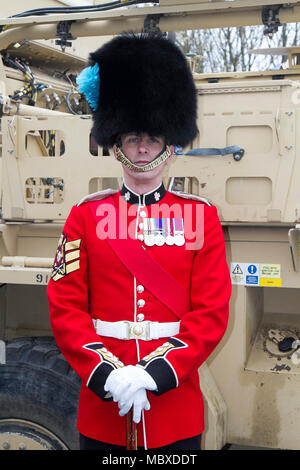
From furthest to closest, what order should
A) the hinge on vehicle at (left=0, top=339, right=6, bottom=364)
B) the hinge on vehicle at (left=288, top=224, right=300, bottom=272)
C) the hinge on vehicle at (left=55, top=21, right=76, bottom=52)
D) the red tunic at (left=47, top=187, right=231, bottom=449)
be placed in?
1. the hinge on vehicle at (left=55, top=21, right=76, bottom=52)
2. the hinge on vehicle at (left=0, top=339, right=6, bottom=364)
3. the hinge on vehicle at (left=288, top=224, right=300, bottom=272)
4. the red tunic at (left=47, top=187, right=231, bottom=449)

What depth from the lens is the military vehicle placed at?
305cm

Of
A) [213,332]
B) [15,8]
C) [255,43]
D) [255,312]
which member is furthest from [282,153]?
[255,43]

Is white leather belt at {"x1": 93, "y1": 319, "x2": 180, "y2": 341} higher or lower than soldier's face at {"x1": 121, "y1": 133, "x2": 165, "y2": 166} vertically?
lower

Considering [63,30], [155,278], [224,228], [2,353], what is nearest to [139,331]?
[155,278]

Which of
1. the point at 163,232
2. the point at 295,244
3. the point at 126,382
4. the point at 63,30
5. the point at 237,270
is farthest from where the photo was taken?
the point at 63,30

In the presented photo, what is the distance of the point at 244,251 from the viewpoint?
10.2ft

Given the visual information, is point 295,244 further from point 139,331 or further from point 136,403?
point 136,403

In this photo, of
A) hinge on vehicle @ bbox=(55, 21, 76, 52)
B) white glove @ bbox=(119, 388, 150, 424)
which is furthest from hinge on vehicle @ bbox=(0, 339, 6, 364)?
hinge on vehicle @ bbox=(55, 21, 76, 52)

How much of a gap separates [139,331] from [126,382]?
0.31m

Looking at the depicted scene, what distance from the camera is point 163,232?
95.0 inches

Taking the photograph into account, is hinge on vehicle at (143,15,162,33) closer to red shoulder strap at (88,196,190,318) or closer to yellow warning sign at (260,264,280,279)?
yellow warning sign at (260,264,280,279)

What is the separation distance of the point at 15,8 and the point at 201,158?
2460 millimetres

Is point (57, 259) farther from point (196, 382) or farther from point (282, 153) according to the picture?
point (282, 153)

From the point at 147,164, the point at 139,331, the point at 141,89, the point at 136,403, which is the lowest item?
the point at 136,403
